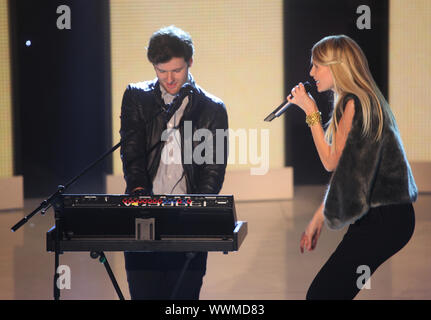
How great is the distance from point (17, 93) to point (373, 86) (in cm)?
572

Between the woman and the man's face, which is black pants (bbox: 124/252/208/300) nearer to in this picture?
the woman

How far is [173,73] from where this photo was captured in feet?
9.19

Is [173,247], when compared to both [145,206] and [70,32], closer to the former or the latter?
[145,206]

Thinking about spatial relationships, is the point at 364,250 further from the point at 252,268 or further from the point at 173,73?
the point at 252,268

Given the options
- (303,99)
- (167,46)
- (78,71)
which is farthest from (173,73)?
(78,71)

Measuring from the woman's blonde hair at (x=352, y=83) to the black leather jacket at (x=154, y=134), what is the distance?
555 millimetres

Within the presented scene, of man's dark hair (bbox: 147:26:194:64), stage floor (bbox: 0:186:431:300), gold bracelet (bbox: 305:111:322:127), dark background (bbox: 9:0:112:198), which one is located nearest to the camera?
gold bracelet (bbox: 305:111:322:127)

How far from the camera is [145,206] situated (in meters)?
2.39

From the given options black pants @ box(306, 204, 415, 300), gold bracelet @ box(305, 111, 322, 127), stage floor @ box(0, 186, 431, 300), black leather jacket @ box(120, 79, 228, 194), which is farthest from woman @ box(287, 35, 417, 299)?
stage floor @ box(0, 186, 431, 300)

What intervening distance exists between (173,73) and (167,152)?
1.10 ft

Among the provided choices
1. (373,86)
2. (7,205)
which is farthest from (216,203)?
(7,205)

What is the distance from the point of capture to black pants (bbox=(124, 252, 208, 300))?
→ 2824 millimetres
